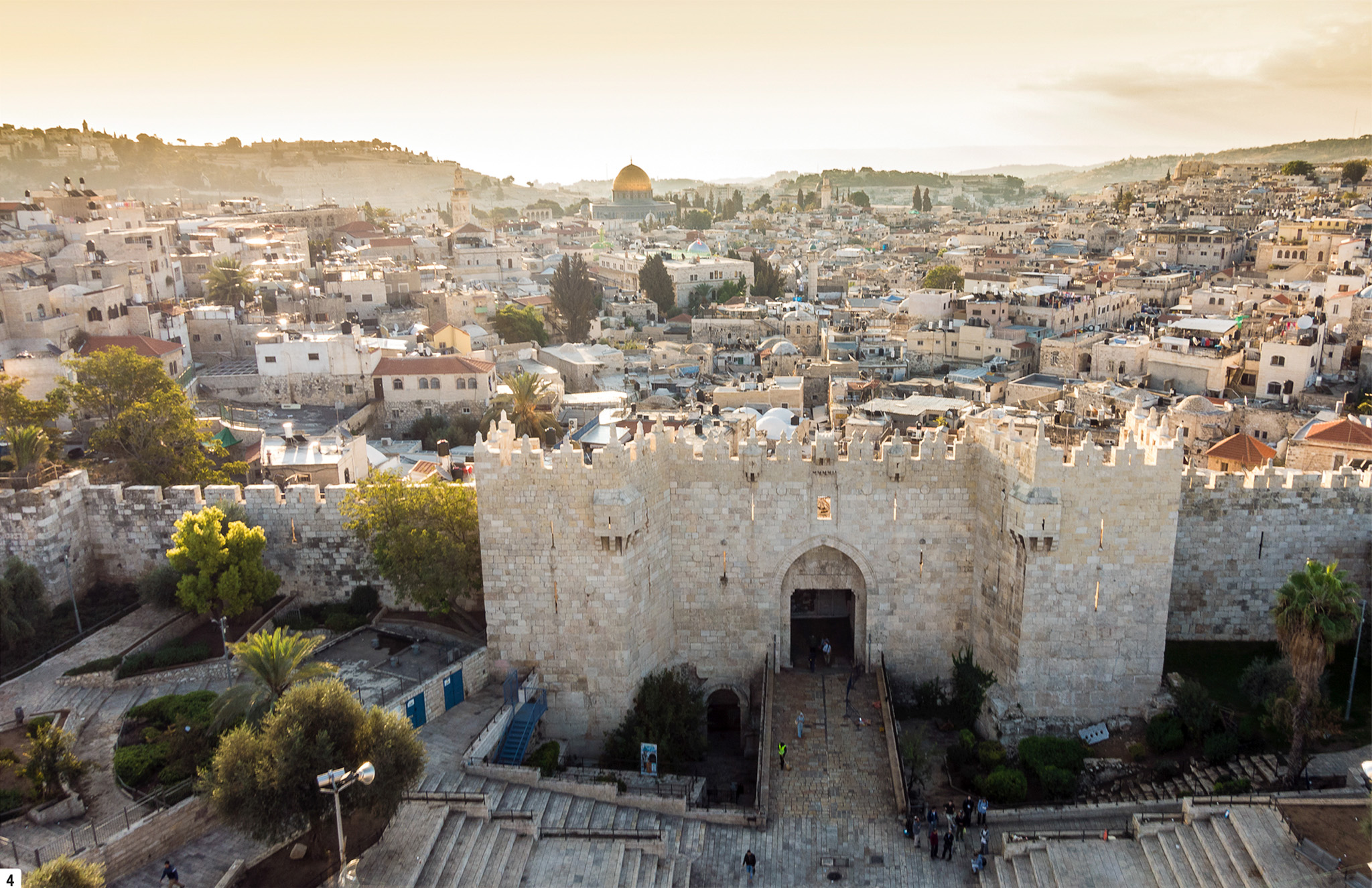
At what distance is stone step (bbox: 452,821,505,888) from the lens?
14758mm

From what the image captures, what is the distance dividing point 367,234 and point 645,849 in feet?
257

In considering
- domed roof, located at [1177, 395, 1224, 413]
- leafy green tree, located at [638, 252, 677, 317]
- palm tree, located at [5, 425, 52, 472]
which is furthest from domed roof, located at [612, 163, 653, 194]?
palm tree, located at [5, 425, 52, 472]

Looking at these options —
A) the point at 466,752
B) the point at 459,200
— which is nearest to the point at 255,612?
the point at 466,752

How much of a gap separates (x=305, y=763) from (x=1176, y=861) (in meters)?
13.2

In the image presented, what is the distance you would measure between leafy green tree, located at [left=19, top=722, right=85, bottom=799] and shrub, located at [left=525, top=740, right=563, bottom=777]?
7.61m

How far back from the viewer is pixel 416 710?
1892 cm

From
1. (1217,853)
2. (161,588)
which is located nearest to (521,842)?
(1217,853)

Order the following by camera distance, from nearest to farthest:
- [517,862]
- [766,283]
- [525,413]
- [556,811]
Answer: [517,862], [556,811], [525,413], [766,283]

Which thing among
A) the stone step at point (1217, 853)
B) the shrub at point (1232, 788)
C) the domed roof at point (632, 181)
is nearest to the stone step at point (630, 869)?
the stone step at point (1217, 853)

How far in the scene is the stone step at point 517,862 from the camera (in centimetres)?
1512

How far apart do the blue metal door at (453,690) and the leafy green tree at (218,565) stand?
5182 mm

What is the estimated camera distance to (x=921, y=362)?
59.6m

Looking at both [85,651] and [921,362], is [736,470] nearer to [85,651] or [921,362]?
[85,651]

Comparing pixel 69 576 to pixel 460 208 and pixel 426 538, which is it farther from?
pixel 460 208
